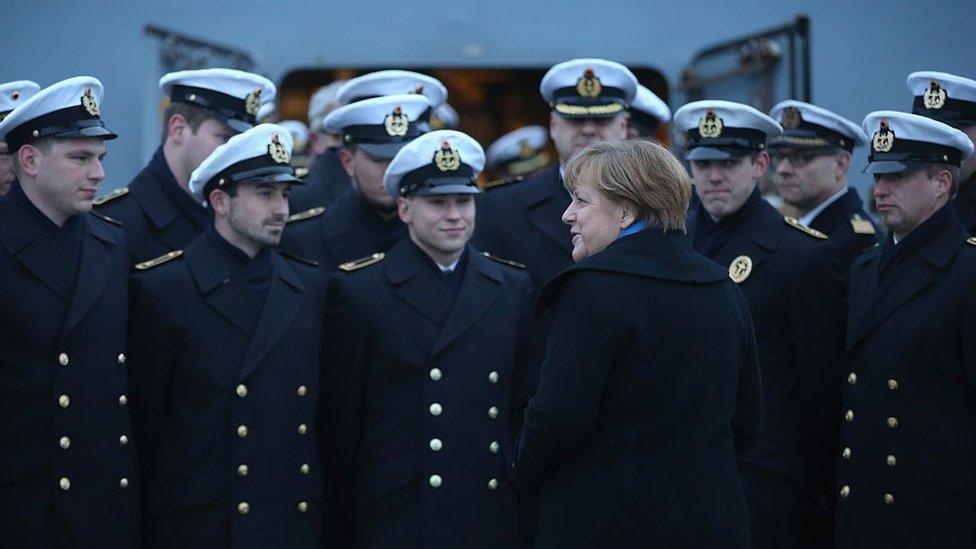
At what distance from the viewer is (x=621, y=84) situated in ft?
17.3

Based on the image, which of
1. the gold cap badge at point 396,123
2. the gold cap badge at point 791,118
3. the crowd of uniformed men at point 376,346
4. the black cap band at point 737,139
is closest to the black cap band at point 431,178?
the crowd of uniformed men at point 376,346

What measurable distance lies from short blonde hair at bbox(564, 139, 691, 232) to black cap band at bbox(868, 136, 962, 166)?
1.37m

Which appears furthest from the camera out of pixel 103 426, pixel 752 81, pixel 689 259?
pixel 752 81

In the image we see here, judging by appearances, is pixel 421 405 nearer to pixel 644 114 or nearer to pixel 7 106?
pixel 7 106

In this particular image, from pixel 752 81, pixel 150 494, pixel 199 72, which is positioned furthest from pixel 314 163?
pixel 752 81

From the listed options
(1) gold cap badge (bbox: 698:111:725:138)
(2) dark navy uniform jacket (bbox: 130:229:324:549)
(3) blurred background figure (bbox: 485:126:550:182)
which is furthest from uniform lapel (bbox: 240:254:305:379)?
(3) blurred background figure (bbox: 485:126:550:182)

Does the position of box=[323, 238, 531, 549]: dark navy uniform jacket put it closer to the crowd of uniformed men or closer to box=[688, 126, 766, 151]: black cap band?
the crowd of uniformed men

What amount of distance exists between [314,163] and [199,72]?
4.16ft

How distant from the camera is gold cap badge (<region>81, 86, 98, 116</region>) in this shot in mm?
4316

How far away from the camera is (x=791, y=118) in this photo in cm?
588

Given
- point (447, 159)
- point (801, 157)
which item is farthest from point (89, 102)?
point (801, 157)

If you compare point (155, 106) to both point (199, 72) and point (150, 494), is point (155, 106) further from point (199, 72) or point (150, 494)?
point (150, 494)

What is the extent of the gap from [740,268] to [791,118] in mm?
1299

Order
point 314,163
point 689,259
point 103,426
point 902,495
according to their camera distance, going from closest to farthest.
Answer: point 689,259 → point 103,426 → point 902,495 → point 314,163
